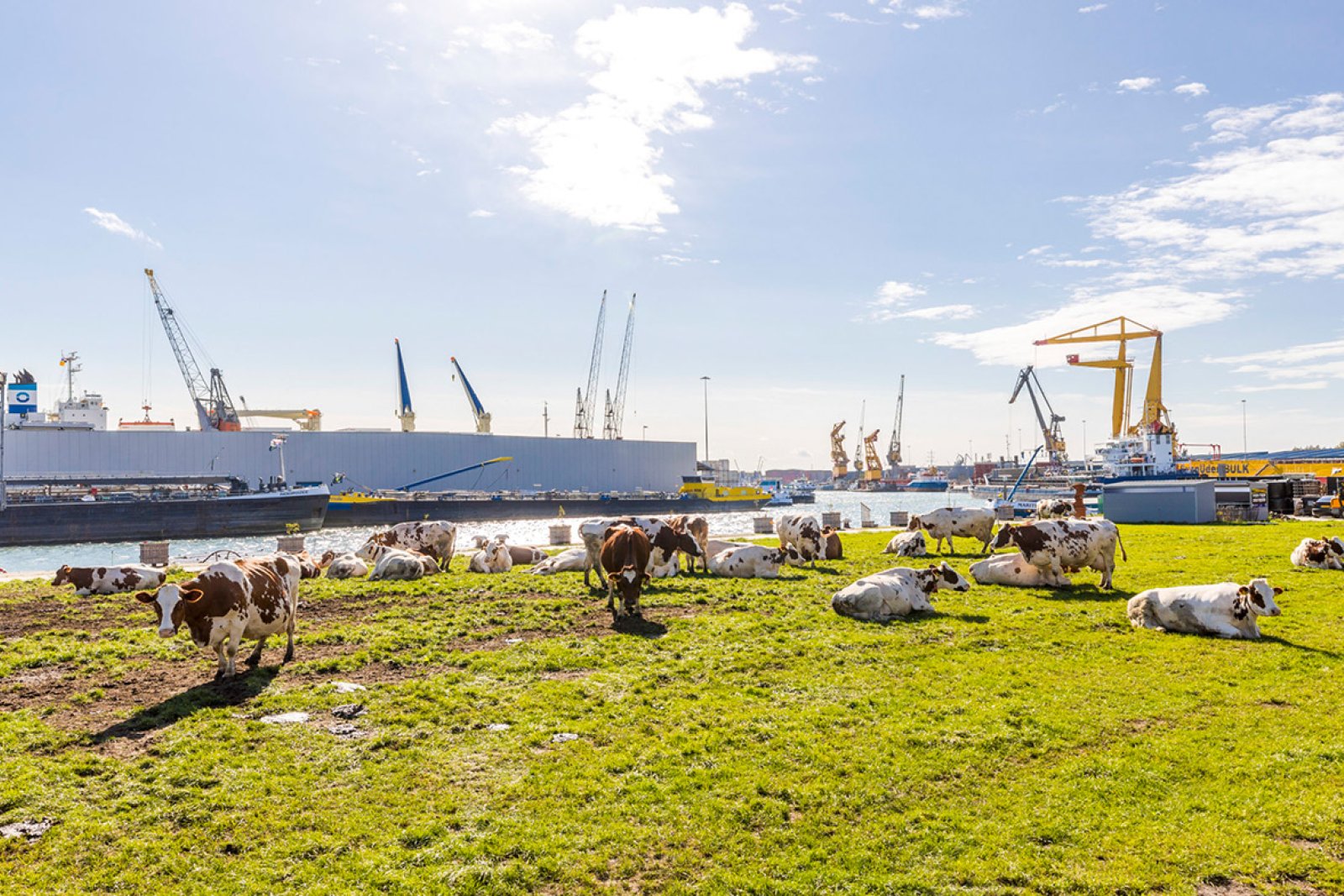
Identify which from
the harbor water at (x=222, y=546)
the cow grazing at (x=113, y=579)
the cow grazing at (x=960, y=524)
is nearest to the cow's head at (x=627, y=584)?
the cow grazing at (x=113, y=579)

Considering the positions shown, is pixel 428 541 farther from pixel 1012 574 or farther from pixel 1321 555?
pixel 1321 555

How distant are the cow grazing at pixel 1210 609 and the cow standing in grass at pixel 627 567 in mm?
8308

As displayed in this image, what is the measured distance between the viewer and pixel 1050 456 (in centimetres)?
16100

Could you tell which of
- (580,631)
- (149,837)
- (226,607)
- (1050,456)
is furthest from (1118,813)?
(1050,456)

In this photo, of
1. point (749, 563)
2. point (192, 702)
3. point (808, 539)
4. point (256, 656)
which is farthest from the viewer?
point (808, 539)

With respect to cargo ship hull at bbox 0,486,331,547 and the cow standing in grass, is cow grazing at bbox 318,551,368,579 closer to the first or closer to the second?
the cow standing in grass

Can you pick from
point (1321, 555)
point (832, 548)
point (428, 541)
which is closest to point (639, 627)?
point (832, 548)

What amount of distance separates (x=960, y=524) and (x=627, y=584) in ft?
46.8

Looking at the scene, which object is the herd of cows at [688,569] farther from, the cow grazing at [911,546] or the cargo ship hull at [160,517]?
the cargo ship hull at [160,517]

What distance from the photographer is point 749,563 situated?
1958 cm

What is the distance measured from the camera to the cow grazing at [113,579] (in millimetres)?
18438

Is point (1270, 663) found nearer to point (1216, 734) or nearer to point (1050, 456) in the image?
point (1216, 734)

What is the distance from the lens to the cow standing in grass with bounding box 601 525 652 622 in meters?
14.1

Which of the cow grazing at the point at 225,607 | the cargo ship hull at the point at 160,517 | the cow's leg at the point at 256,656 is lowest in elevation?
the cargo ship hull at the point at 160,517
